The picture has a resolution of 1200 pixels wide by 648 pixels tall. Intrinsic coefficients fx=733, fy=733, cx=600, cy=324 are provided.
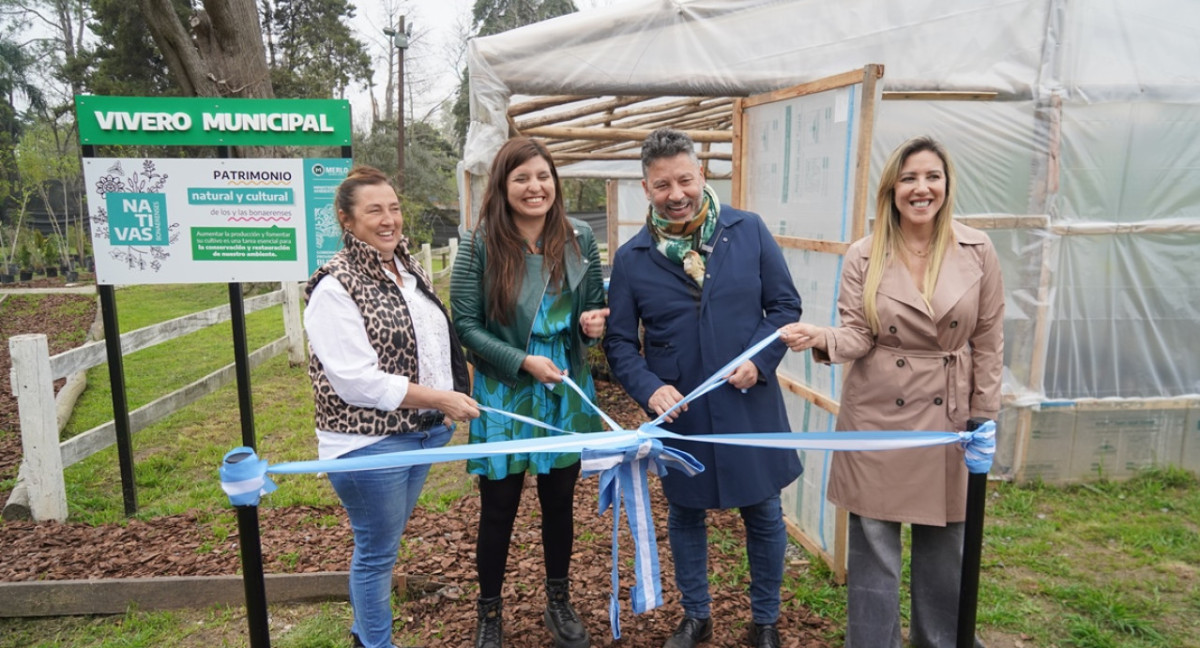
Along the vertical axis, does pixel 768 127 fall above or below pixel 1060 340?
above

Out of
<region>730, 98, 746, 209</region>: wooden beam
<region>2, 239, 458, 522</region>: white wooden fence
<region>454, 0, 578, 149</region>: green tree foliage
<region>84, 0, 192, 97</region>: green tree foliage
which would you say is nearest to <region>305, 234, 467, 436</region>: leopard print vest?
<region>2, 239, 458, 522</region>: white wooden fence

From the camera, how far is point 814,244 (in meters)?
3.69

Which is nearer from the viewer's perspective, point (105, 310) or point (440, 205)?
point (105, 310)

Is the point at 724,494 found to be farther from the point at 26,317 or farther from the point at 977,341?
the point at 26,317

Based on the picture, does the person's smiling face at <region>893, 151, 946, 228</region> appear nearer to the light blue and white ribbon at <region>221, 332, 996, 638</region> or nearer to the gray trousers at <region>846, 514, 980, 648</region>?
the light blue and white ribbon at <region>221, 332, 996, 638</region>

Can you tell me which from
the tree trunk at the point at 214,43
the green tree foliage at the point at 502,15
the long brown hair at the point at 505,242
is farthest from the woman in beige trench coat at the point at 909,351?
the green tree foliage at the point at 502,15

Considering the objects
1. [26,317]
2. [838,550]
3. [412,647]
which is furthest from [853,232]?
[26,317]

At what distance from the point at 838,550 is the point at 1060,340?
2.69m

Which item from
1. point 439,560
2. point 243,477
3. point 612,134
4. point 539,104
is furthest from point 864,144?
point 612,134

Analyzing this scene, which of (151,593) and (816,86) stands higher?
(816,86)

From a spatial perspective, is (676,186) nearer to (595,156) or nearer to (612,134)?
(612,134)

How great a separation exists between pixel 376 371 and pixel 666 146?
4.04 ft

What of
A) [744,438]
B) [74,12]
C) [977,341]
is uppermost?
[74,12]

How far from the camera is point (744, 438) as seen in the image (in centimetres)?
241
